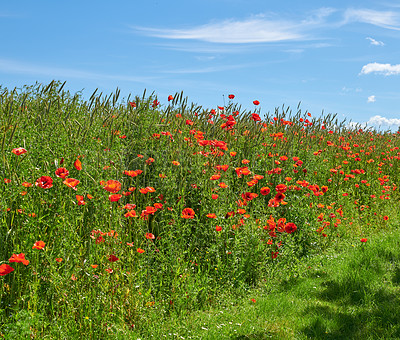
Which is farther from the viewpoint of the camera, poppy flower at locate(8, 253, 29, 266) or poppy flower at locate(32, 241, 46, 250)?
poppy flower at locate(32, 241, 46, 250)

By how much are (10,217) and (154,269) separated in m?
1.38

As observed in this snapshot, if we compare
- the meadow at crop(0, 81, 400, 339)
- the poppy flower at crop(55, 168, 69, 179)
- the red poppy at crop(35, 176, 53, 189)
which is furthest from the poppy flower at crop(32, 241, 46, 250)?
the poppy flower at crop(55, 168, 69, 179)

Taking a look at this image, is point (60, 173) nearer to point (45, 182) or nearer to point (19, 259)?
point (45, 182)

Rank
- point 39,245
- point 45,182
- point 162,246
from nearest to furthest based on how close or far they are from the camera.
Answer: point 39,245, point 45,182, point 162,246

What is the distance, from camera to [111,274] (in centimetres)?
343

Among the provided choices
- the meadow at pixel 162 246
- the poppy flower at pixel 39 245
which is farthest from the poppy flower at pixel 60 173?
the poppy flower at pixel 39 245

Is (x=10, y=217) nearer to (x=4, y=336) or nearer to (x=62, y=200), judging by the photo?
(x=62, y=200)

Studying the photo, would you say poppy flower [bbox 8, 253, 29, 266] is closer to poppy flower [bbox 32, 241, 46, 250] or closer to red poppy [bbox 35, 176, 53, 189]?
poppy flower [bbox 32, 241, 46, 250]

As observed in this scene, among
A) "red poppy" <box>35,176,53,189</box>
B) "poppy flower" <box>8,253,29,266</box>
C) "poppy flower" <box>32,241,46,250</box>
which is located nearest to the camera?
"poppy flower" <box>8,253,29,266</box>

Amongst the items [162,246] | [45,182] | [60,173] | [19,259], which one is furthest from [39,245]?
[162,246]

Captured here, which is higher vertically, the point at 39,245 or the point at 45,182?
the point at 45,182

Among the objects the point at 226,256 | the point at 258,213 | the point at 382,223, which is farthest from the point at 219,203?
the point at 382,223

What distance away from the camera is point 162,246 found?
13.0 feet

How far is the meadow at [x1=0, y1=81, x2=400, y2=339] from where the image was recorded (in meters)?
3.13
